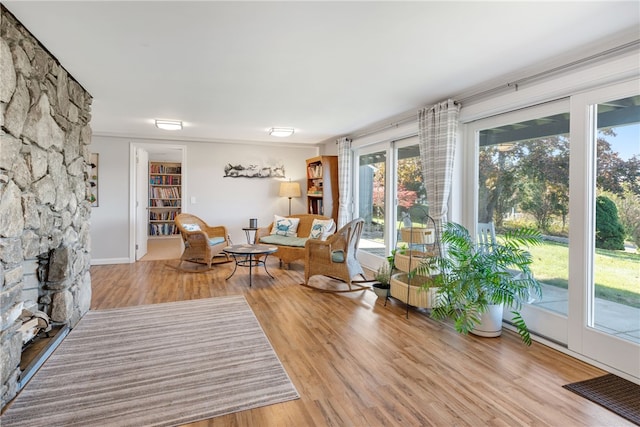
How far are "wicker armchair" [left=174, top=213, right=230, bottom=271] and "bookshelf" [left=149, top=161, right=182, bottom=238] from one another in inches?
135

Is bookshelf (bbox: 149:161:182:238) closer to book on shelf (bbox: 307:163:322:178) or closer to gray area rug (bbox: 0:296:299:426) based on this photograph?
book on shelf (bbox: 307:163:322:178)

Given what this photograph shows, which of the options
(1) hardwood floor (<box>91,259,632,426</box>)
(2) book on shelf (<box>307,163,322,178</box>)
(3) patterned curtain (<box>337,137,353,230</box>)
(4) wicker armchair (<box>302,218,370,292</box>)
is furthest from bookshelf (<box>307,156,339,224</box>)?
(1) hardwood floor (<box>91,259,632,426</box>)

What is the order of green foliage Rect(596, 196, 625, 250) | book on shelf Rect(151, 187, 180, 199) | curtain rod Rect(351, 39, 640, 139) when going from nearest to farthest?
curtain rod Rect(351, 39, 640, 139), green foliage Rect(596, 196, 625, 250), book on shelf Rect(151, 187, 180, 199)

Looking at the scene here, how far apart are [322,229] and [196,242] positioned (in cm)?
196

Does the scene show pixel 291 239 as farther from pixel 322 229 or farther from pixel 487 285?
pixel 487 285

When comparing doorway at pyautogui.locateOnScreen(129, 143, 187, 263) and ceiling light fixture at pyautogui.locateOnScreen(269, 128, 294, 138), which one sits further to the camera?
doorway at pyautogui.locateOnScreen(129, 143, 187, 263)

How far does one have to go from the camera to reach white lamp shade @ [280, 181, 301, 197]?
6496 millimetres

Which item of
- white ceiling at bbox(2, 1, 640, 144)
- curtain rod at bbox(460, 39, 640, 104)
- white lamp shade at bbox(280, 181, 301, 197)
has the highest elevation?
white ceiling at bbox(2, 1, 640, 144)

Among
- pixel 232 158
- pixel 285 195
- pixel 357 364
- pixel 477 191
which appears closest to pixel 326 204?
pixel 285 195

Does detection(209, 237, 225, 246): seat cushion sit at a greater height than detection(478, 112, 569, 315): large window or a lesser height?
lesser

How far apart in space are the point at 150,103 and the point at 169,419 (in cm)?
334

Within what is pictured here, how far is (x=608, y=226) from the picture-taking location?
2414mm

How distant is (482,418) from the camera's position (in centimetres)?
182

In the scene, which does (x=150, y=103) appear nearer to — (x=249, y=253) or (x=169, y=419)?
(x=249, y=253)
